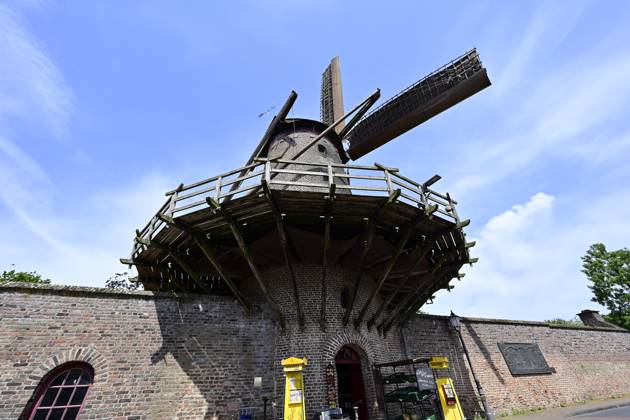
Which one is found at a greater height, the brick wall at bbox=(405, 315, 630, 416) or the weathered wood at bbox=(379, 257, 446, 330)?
the weathered wood at bbox=(379, 257, 446, 330)

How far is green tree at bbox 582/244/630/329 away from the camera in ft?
75.4

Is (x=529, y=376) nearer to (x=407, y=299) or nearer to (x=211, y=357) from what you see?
(x=407, y=299)

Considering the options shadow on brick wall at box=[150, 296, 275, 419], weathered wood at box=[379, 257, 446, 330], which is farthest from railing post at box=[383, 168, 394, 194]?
shadow on brick wall at box=[150, 296, 275, 419]

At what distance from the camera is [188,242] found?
7.66 meters

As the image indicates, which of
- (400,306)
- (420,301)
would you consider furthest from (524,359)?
(400,306)

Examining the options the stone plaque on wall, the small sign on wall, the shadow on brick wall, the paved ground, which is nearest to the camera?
the shadow on brick wall

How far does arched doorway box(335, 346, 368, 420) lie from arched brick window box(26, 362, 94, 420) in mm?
5941

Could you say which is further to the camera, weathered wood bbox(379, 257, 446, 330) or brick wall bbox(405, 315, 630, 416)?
brick wall bbox(405, 315, 630, 416)

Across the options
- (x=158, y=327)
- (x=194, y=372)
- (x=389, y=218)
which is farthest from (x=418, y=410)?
(x=158, y=327)

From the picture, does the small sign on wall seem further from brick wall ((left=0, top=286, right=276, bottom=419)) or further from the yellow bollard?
the yellow bollard

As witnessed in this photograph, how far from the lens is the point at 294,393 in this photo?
5.74 metres

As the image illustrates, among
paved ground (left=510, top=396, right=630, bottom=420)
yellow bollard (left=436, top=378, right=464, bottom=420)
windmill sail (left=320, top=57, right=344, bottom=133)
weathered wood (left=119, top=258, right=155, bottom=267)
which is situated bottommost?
paved ground (left=510, top=396, right=630, bottom=420)

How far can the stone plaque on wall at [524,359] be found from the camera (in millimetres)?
12586

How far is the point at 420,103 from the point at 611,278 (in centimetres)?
2468
